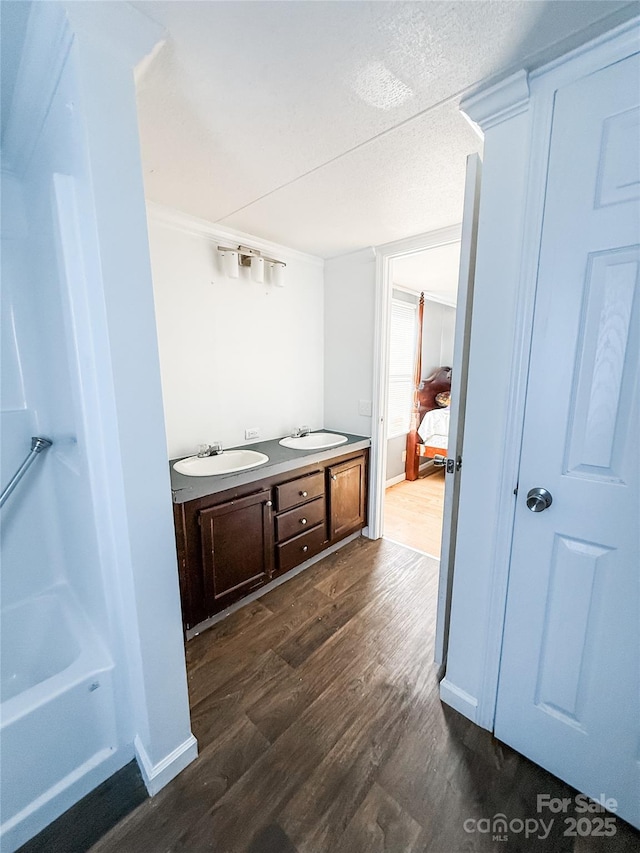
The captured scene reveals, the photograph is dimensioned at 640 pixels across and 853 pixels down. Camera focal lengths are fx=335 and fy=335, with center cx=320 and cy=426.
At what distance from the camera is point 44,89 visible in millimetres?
973

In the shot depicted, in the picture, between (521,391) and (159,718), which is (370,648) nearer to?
(159,718)

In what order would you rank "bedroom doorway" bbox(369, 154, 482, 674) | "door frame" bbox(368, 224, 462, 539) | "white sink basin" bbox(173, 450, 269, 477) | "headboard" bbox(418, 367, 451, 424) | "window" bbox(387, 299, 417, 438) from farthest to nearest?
"headboard" bbox(418, 367, 451, 424) → "window" bbox(387, 299, 417, 438) → "door frame" bbox(368, 224, 462, 539) → "white sink basin" bbox(173, 450, 269, 477) → "bedroom doorway" bbox(369, 154, 482, 674)

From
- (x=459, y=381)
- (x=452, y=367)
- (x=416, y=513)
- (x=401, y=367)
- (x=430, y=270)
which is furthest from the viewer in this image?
(x=401, y=367)

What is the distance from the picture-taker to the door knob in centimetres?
105

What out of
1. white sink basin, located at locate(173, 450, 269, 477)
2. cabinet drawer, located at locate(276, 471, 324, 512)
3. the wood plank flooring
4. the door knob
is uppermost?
the door knob

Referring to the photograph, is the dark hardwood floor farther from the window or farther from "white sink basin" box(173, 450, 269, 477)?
the window

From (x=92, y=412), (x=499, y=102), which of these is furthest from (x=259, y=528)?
(x=499, y=102)

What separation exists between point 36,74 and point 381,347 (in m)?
2.04

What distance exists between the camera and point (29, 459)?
1500mm

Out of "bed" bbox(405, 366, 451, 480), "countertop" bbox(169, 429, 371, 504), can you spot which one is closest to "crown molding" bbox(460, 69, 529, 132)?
"countertop" bbox(169, 429, 371, 504)

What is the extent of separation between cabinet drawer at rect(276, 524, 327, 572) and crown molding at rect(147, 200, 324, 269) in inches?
78.5

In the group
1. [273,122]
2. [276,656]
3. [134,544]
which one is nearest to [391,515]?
[276,656]

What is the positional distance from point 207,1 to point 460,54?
69 centimetres

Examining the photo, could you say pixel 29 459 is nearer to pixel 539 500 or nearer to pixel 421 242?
pixel 539 500
